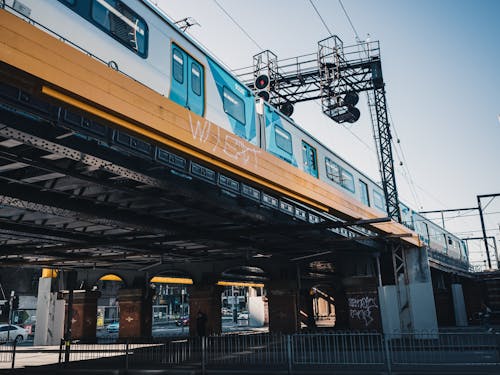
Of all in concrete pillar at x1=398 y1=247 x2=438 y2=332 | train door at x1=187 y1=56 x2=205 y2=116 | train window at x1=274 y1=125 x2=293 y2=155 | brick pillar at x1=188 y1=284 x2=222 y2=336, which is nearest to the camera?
train door at x1=187 y1=56 x2=205 y2=116

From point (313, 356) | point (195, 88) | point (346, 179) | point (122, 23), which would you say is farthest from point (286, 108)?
point (122, 23)

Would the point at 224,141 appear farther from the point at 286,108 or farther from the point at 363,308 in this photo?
the point at 286,108

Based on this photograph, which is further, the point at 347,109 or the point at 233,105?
the point at 347,109

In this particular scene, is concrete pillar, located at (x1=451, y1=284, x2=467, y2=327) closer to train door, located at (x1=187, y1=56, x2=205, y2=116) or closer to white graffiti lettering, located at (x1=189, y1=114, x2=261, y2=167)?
white graffiti lettering, located at (x1=189, y1=114, x2=261, y2=167)

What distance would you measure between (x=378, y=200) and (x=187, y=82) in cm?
1582

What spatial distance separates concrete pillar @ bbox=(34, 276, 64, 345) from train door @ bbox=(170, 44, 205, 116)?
802 inches

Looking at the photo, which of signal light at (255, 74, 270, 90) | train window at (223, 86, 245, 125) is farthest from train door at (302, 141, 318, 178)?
signal light at (255, 74, 270, 90)

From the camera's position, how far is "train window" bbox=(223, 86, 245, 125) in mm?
9600

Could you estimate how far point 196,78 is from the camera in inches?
336

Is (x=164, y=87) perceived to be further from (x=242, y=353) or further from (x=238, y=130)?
(x=242, y=353)

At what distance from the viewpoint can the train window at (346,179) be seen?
16484 mm

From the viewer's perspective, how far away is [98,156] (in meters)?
6.92

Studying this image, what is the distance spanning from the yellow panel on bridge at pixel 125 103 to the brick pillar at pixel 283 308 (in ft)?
45.4

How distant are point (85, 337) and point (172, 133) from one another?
21.4 metres
